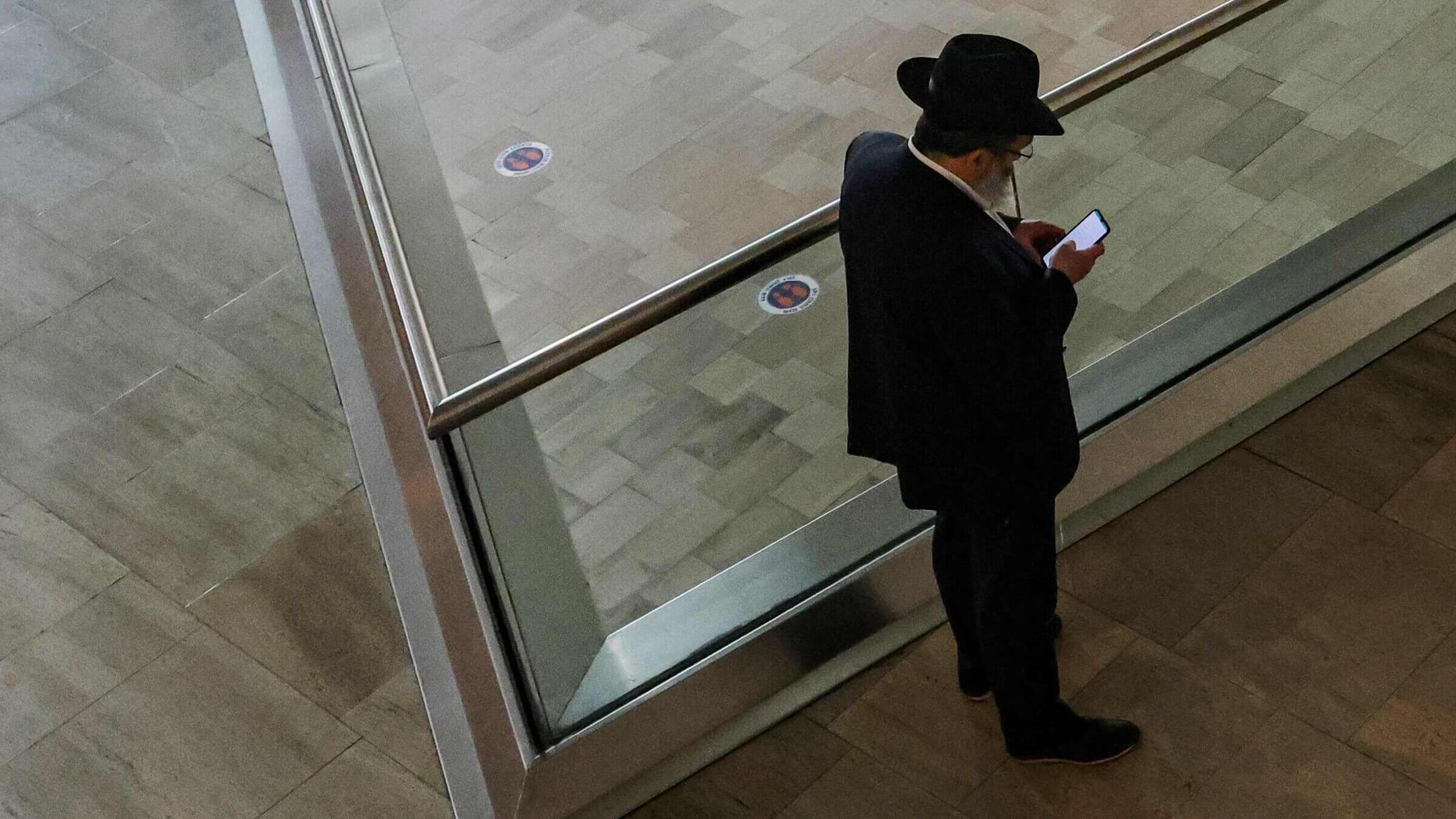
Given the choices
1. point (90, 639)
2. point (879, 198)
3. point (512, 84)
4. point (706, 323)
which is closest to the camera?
point (879, 198)

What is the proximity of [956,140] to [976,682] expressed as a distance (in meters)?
1.32

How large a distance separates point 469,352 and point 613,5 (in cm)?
315

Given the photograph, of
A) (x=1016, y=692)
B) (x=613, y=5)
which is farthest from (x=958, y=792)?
(x=613, y=5)

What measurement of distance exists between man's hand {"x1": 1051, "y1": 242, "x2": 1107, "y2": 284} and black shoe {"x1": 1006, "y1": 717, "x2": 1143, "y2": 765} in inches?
40.0

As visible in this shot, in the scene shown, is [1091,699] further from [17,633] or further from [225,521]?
[17,633]

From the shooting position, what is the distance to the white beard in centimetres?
270

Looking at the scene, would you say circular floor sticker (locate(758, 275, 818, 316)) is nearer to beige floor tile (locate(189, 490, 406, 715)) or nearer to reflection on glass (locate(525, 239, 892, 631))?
reflection on glass (locate(525, 239, 892, 631))

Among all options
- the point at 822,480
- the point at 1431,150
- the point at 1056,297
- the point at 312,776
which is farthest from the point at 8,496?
the point at 1431,150

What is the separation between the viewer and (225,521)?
4.20 metres

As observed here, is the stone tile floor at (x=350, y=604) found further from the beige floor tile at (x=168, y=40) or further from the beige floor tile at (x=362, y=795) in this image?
the beige floor tile at (x=168, y=40)

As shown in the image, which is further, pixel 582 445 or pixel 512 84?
pixel 512 84

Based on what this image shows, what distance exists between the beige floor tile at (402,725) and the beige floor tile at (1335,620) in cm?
169

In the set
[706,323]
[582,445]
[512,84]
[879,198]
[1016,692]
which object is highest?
[879,198]

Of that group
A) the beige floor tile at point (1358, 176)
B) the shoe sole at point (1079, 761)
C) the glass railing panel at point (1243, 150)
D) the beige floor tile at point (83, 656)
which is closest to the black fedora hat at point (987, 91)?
the glass railing panel at point (1243, 150)
